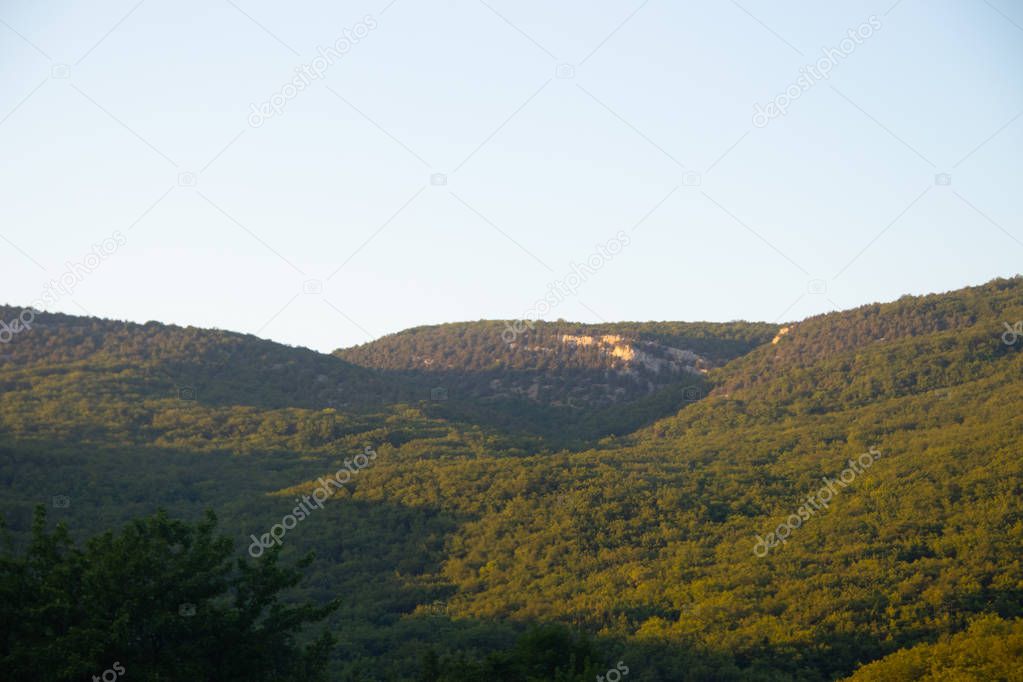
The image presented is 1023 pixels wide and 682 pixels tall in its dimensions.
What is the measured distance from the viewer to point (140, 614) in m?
22.7

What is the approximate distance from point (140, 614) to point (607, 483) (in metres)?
50.6

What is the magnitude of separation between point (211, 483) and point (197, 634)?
167 feet

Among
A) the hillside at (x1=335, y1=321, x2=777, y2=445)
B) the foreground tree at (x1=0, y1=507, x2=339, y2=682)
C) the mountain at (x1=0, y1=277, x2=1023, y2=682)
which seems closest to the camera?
the foreground tree at (x1=0, y1=507, x2=339, y2=682)

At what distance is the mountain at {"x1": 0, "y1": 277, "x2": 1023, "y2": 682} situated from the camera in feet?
152

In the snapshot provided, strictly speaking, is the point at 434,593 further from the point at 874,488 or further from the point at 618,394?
the point at 618,394

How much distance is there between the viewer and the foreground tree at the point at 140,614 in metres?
21.1

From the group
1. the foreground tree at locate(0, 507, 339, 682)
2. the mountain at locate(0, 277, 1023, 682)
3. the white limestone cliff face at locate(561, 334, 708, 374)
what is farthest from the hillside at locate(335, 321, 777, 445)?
the foreground tree at locate(0, 507, 339, 682)

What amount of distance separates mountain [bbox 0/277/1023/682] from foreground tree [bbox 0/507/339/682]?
1.04 m

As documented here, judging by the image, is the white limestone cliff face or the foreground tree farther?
the white limestone cliff face

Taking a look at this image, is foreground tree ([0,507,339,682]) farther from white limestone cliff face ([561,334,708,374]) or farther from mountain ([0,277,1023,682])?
white limestone cliff face ([561,334,708,374])

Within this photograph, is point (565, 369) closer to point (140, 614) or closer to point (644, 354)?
point (644, 354)

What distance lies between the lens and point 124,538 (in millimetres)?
23094

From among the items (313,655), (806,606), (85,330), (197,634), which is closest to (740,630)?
(806,606)

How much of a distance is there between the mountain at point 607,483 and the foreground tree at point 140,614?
104cm
